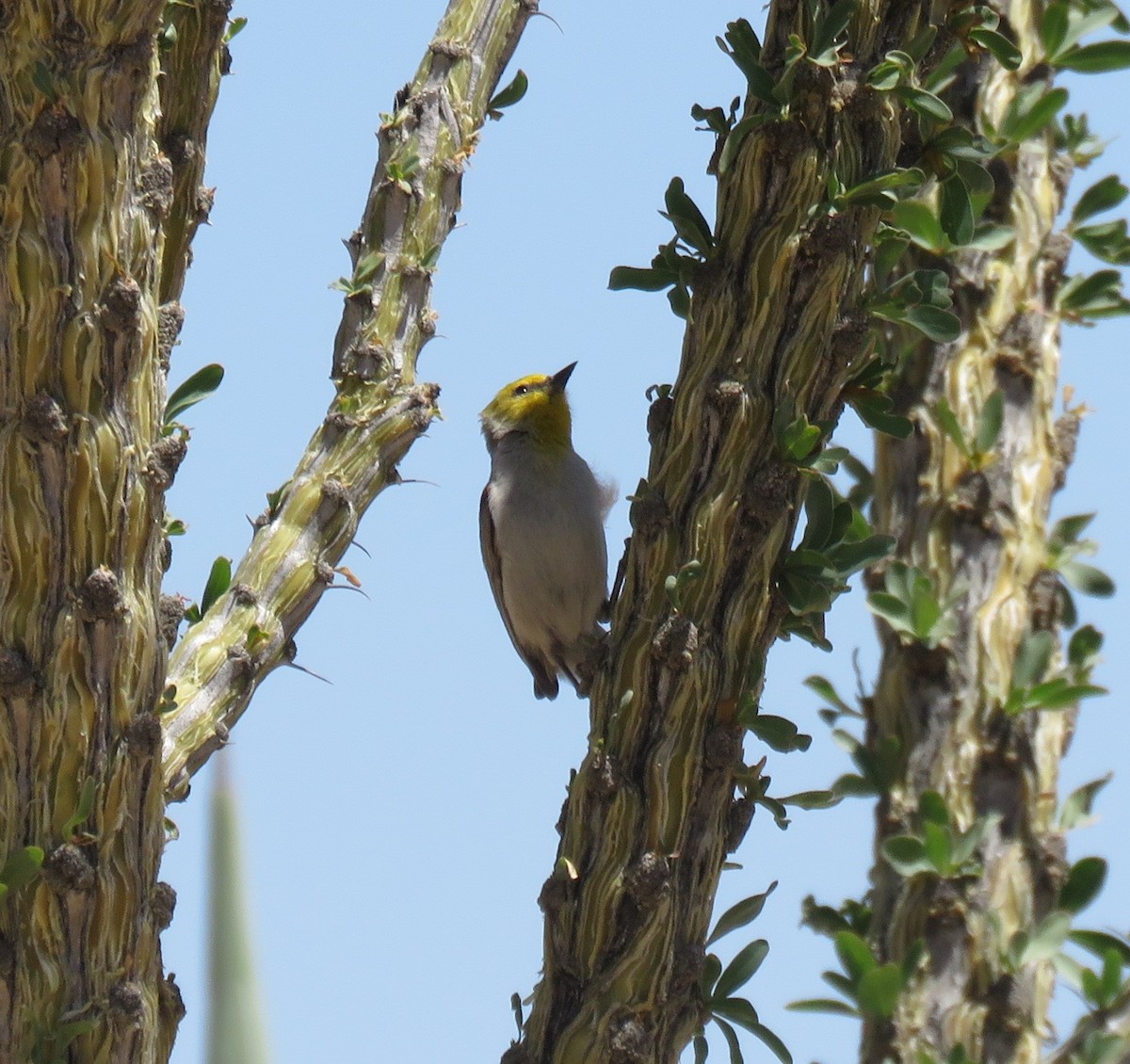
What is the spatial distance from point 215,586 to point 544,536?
282cm

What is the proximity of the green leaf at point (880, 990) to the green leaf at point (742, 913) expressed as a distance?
867 millimetres

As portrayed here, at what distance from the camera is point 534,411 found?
319 inches

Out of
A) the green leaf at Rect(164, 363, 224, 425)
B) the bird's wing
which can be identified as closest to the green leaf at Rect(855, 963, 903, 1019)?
the green leaf at Rect(164, 363, 224, 425)

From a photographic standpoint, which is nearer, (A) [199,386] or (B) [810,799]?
(B) [810,799]

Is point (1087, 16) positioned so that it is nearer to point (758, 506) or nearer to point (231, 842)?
point (758, 506)

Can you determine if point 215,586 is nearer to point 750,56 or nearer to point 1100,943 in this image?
point 750,56

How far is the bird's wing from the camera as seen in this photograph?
7.86 metres

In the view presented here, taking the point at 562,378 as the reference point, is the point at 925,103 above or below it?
below

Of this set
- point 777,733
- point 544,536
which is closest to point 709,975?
point 777,733

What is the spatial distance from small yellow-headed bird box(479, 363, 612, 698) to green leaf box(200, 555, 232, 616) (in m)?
2.46

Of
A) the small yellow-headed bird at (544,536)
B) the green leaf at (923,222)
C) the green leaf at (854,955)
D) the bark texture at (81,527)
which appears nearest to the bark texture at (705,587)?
the green leaf at (923,222)

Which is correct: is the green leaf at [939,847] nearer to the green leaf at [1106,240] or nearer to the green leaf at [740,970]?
the green leaf at [740,970]

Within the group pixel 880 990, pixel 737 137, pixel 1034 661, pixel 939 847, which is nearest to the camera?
pixel 880 990

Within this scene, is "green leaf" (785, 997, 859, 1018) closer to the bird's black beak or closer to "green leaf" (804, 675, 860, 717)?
"green leaf" (804, 675, 860, 717)
